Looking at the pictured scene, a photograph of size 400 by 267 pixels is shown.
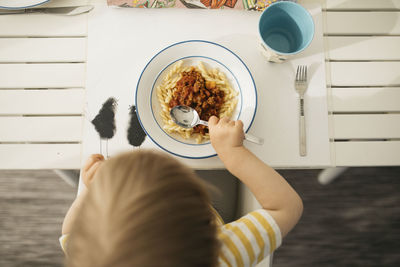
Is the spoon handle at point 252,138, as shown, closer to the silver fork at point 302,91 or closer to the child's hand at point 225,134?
the child's hand at point 225,134

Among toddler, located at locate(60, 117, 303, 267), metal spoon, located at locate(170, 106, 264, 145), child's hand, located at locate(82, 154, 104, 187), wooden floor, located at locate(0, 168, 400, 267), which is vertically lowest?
wooden floor, located at locate(0, 168, 400, 267)

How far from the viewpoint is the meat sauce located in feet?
2.19

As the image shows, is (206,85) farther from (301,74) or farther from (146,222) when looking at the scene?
(146,222)

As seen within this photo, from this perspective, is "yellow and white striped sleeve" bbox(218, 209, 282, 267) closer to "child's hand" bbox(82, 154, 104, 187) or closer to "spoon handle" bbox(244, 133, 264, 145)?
"spoon handle" bbox(244, 133, 264, 145)

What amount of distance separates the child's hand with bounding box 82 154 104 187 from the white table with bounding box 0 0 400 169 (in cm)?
6

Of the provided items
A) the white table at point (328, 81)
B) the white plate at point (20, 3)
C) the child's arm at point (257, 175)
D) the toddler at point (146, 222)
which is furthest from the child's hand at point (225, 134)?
the white plate at point (20, 3)

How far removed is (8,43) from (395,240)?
167cm

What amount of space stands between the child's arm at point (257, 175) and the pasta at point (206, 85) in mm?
38

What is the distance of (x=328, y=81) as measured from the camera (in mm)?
732

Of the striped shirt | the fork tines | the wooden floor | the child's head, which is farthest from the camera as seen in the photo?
the wooden floor

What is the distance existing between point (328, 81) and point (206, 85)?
1.05 ft

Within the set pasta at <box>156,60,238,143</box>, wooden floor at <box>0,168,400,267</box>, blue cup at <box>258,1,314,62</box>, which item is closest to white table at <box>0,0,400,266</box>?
blue cup at <box>258,1,314,62</box>

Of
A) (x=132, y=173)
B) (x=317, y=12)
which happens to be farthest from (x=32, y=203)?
(x=317, y=12)

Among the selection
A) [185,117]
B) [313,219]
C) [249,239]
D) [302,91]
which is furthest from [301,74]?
[313,219]
